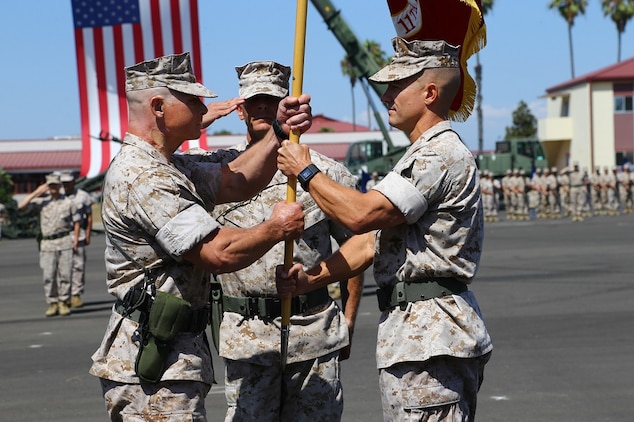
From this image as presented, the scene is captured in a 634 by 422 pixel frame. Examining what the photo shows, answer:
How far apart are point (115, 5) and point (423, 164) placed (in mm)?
9768

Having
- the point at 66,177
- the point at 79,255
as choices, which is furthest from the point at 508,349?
the point at 66,177

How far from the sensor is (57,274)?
14.4 meters

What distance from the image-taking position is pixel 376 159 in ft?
149

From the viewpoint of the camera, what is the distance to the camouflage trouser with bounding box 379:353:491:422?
4.34m

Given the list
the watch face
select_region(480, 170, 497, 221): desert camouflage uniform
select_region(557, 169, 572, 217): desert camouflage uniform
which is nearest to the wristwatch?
the watch face

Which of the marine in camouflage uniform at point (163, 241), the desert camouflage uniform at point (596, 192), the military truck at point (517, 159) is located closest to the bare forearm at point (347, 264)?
the marine in camouflage uniform at point (163, 241)

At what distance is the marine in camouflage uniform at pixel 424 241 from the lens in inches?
171

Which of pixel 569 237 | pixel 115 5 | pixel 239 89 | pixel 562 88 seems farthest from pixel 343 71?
pixel 239 89

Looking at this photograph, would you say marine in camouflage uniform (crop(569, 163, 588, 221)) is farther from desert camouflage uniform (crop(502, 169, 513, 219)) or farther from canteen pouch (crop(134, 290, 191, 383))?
canteen pouch (crop(134, 290, 191, 383))

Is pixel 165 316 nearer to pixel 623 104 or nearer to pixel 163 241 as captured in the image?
pixel 163 241

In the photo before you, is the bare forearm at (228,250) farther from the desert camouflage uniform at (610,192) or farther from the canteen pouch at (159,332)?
the desert camouflage uniform at (610,192)

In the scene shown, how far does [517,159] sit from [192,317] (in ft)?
151

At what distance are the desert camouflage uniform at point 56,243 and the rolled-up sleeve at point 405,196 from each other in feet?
34.9

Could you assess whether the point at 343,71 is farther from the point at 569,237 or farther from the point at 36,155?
the point at 569,237
